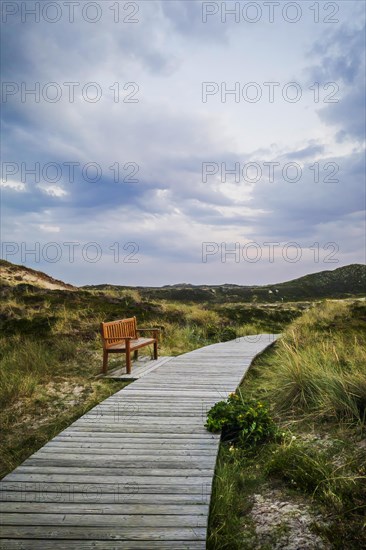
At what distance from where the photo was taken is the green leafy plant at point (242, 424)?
4.86m

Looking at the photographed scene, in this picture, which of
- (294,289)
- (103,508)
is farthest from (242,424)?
(294,289)

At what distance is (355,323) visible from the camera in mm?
12484

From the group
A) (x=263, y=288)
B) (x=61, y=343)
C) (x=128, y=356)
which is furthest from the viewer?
(x=263, y=288)

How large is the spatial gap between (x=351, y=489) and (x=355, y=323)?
382 inches

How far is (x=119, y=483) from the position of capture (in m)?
3.67

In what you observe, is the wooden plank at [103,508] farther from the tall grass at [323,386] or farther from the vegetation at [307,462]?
the tall grass at [323,386]

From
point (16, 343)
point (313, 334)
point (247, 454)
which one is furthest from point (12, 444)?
point (313, 334)

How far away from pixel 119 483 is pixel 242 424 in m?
1.82

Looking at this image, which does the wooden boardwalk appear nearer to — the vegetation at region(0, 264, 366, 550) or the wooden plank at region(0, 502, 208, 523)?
the wooden plank at region(0, 502, 208, 523)

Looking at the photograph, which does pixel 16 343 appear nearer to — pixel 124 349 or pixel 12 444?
pixel 124 349

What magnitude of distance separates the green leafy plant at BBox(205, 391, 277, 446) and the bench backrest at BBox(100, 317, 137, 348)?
3469mm

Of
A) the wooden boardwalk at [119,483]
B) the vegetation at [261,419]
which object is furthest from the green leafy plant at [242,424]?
the wooden boardwalk at [119,483]

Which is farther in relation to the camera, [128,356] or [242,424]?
[128,356]

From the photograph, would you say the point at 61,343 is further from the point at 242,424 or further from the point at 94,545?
the point at 94,545
